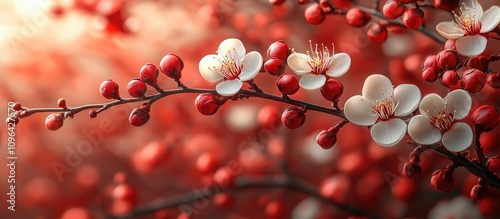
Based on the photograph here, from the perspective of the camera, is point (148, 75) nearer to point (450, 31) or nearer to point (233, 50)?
point (233, 50)

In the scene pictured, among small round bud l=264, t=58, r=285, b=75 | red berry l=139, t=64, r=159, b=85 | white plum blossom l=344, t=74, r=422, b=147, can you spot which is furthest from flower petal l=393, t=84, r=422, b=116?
red berry l=139, t=64, r=159, b=85

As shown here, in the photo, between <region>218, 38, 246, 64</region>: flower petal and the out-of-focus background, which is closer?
<region>218, 38, 246, 64</region>: flower petal

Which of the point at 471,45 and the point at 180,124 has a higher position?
the point at 471,45

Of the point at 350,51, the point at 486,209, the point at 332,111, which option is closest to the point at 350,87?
the point at 350,51

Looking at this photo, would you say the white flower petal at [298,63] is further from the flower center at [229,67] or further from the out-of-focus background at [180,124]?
the out-of-focus background at [180,124]

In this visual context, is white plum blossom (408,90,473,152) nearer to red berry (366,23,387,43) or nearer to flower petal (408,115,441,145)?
flower petal (408,115,441,145)

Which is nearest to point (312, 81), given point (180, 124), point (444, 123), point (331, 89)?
point (331, 89)

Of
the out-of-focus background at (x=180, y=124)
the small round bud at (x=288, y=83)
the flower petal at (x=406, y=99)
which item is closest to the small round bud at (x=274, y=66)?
the small round bud at (x=288, y=83)
